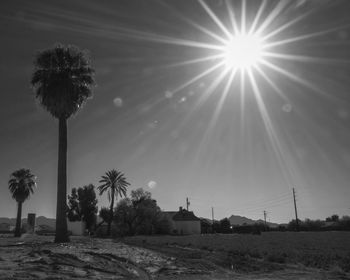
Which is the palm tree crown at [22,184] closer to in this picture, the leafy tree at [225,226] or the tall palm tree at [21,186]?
the tall palm tree at [21,186]

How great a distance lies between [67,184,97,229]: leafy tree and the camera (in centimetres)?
8050

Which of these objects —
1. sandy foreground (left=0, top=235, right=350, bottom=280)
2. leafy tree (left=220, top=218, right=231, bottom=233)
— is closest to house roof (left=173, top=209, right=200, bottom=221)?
leafy tree (left=220, top=218, right=231, bottom=233)

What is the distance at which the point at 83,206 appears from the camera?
80625 mm

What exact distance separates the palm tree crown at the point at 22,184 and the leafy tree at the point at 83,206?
2121cm

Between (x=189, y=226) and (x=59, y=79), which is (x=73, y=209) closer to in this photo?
(x=189, y=226)

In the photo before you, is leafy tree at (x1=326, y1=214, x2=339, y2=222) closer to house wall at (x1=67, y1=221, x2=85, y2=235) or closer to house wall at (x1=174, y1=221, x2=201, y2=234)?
house wall at (x1=174, y1=221, x2=201, y2=234)

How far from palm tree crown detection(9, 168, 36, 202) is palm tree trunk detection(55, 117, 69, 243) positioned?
110 ft

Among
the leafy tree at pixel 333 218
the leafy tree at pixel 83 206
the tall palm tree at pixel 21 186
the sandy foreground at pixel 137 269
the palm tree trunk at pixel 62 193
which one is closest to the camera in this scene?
the sandy foreground at pixel 137 269

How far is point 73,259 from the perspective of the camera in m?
14.5

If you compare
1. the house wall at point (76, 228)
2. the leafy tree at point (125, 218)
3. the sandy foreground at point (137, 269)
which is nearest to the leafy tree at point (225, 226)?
the leafy tree at point (125, 218)

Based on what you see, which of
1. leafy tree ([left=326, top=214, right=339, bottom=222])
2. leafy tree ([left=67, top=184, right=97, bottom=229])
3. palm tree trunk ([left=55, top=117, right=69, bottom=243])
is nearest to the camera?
palm tree trunk ([left=55, top=117, right=69, bottom=243])

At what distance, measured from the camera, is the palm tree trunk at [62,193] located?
2700 centimetres

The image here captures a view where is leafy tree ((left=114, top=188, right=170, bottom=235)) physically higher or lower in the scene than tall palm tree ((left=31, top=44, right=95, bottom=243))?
lower

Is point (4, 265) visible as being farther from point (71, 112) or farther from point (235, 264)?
point (71, 112)
